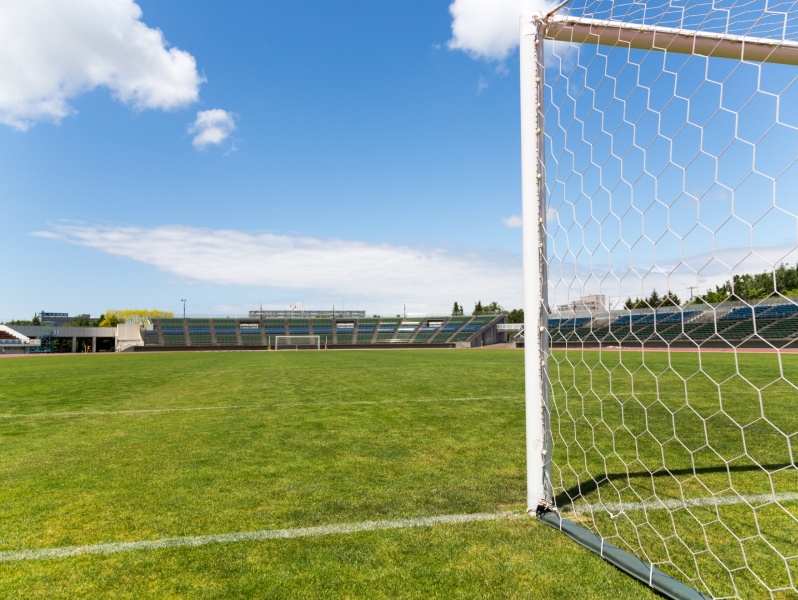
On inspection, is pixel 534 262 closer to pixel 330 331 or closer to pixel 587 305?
pixel 587 305

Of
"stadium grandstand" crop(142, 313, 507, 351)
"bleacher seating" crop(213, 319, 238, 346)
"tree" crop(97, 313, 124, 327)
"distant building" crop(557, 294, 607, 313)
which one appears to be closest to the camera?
"distant building" crop(557, 294, 607, 313)

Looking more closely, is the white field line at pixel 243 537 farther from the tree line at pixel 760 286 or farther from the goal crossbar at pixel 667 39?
the goal crossbar at pixel 667 39

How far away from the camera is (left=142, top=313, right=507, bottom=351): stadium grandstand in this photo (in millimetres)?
56250

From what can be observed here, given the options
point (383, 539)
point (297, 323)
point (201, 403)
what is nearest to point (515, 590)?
point (383, 539)

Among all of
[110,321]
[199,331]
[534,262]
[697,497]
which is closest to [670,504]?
[697,497]

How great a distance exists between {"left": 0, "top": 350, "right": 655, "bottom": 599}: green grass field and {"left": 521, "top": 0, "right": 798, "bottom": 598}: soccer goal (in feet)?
1.29

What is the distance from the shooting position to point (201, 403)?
6.68 m

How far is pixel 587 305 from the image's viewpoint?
9.62 feet

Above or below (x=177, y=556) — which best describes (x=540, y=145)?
above

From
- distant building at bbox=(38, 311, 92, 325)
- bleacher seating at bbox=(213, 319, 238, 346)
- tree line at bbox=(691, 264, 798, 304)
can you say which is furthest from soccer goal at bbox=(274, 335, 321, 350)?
distant building at bbox=(38, 311, 92, 325)

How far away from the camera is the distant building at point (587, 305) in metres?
2.78

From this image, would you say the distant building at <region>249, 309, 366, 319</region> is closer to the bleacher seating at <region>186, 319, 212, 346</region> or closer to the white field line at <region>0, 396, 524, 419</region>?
the bleacher seating at <region>186, 319, 212, 346</region>

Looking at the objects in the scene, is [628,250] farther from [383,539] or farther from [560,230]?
[383,539]

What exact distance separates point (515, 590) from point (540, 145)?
2.15 metres
